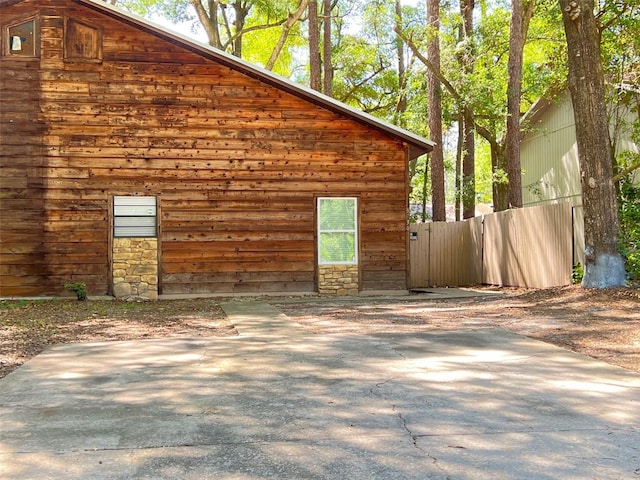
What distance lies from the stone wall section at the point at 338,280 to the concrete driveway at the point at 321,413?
7.56 metres

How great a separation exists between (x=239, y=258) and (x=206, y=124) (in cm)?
304

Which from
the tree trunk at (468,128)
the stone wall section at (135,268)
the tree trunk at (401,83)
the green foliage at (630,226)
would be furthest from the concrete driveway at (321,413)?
the tree trunk at (401,83)

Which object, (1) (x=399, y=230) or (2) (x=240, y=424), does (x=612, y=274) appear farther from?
(2) (x=240, y=424)

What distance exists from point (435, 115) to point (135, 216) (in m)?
11.1

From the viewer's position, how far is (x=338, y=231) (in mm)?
15000

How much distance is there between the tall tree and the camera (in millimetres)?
20984

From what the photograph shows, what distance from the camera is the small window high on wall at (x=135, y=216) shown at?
14.1m

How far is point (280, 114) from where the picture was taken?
14.8m

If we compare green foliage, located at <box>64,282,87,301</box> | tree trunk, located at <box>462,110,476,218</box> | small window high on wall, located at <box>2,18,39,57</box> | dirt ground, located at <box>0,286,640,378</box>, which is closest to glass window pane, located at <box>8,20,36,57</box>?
small window high on wall, located at <box>2,18,39,57</box>

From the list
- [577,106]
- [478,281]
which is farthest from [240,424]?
[478,281]

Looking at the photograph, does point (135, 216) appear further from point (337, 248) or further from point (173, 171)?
point (337, 248)

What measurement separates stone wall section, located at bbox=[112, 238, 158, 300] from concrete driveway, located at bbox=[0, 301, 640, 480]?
6862mm

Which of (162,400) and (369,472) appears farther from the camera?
(162,400)

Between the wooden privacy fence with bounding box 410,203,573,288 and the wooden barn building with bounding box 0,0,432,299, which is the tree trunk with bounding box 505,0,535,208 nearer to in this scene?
the wooden privacy fence with bounding box 410,203,573,288
